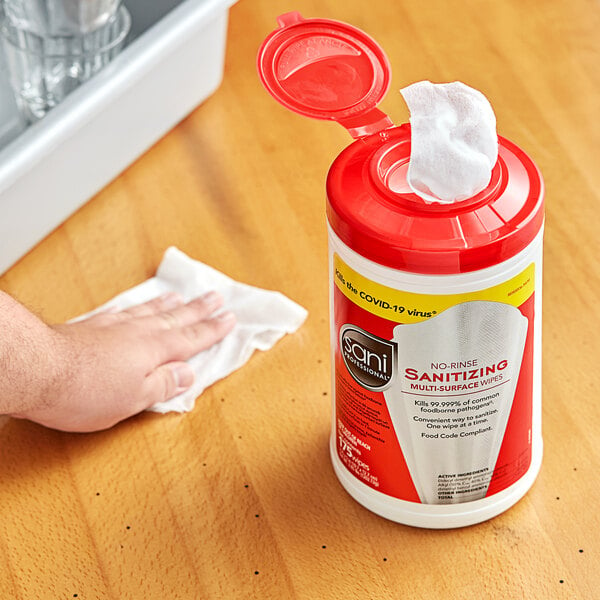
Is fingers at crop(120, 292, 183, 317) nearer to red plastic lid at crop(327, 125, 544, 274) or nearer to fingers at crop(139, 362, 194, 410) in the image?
fingers at crop(139, 362, 194, 410)

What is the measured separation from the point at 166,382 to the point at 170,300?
0.29ft

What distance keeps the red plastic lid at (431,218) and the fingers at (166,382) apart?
0.24 metres

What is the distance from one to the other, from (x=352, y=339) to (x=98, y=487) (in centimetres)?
23

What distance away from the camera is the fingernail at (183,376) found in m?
0.81

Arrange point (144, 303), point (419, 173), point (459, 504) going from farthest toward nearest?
point (144, 303) → point (459, 504) → point (419, 173)

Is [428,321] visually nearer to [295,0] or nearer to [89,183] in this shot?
[89,183]

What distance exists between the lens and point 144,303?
861 millimetres

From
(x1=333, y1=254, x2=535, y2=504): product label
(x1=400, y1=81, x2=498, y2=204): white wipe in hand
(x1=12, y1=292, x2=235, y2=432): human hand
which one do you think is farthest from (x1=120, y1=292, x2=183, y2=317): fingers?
(x1=400, y1=81, x2=498, y2=204): white wipe in hand

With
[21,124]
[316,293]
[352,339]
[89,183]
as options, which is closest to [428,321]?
[352,339]

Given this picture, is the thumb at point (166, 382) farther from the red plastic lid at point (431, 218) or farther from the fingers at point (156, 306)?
the red plastic lid at point (431, 218)

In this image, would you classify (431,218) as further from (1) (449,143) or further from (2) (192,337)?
(2) (192,337)

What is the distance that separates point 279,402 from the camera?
2.63ft

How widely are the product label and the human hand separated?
155mm

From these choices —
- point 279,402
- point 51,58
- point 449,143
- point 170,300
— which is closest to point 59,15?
point 51,58
